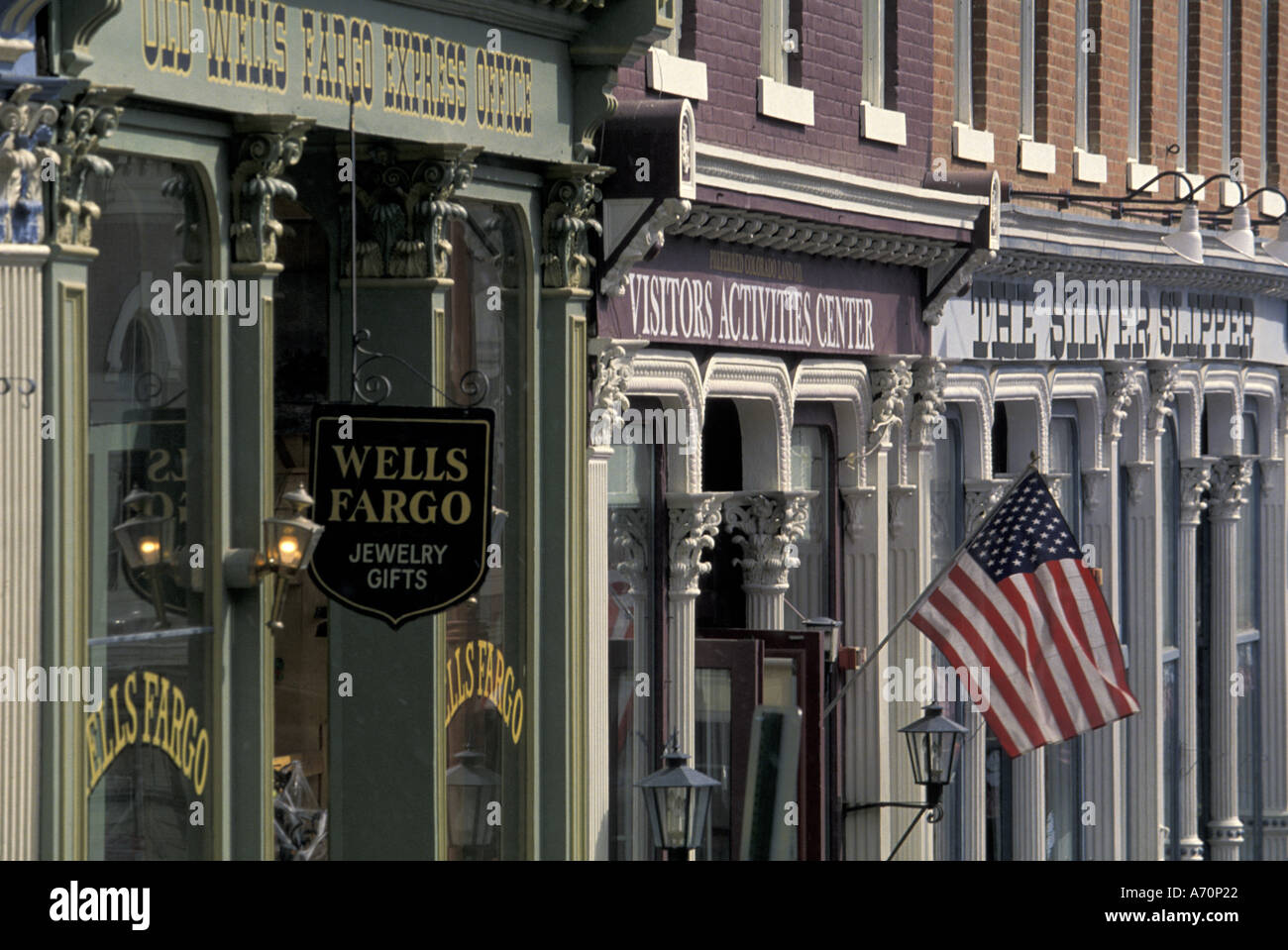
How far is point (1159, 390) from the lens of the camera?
78.0 feet

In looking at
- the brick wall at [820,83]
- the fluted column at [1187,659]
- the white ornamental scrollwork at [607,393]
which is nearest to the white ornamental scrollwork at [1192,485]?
the fluted column at [1187,659]

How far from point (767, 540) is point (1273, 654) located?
11809 mm

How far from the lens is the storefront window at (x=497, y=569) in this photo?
43.3 feet

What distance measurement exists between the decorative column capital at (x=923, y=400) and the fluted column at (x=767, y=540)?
2.26 metres

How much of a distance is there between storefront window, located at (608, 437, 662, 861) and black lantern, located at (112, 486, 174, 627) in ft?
15.3

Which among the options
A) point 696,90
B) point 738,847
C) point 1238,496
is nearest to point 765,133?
point 696,90

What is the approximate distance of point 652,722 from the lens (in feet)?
50.8

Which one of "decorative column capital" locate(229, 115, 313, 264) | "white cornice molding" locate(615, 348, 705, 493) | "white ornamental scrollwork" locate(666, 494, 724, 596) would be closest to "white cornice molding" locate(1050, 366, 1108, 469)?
"white cornice molding" locate(615, 348, 705, 493)

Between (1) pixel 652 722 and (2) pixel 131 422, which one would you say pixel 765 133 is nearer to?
(1) pixel 652 722

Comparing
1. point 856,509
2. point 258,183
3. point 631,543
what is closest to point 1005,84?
point 856,509

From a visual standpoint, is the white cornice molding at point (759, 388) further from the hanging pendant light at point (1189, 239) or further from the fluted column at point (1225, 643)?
the fluted column at point (1225, 643)
